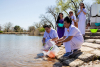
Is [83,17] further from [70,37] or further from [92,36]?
[70,37]

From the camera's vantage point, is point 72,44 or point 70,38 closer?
point 70,38

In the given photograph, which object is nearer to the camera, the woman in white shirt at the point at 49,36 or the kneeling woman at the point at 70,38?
the kneeling woman at the point at 70,38

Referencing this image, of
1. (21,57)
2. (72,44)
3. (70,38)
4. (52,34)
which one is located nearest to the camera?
(70,38)

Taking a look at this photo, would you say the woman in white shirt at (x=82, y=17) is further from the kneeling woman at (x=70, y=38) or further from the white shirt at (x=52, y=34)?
the kneeling woman at (x=70, y=38)

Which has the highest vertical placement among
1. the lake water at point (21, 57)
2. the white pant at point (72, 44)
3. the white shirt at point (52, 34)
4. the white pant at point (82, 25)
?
the white pant at point (82, 25)

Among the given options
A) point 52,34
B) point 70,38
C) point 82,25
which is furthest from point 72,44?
point 82,25

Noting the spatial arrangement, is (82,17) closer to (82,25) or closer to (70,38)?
(82,25)

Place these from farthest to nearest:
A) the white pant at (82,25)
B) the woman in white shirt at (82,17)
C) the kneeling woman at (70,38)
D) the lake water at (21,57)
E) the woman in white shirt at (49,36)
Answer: the white pant at (82,25) < the woman in white shirt at (82,17) < the woman in white shirt at (49,36) < the kneeling woman at (70,38) < the lake water at (21,57)

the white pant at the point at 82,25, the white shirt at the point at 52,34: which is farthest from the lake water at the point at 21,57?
the white pant at the point at 82,25

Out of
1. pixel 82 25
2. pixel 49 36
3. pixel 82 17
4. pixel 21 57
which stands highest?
pixel 82 17

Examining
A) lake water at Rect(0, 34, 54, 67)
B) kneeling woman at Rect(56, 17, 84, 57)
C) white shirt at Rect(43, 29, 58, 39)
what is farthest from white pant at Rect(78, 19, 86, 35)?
kneeling woman at Rect(56, 17, 84, 57)

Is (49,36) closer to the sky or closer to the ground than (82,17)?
closer to the ground

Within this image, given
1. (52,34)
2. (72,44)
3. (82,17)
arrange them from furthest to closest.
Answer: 1. (82,17)
2. (52,34)
3. (72,44)

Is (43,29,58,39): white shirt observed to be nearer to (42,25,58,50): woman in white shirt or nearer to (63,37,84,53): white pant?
(42,25,58,50): woman in white shirt
